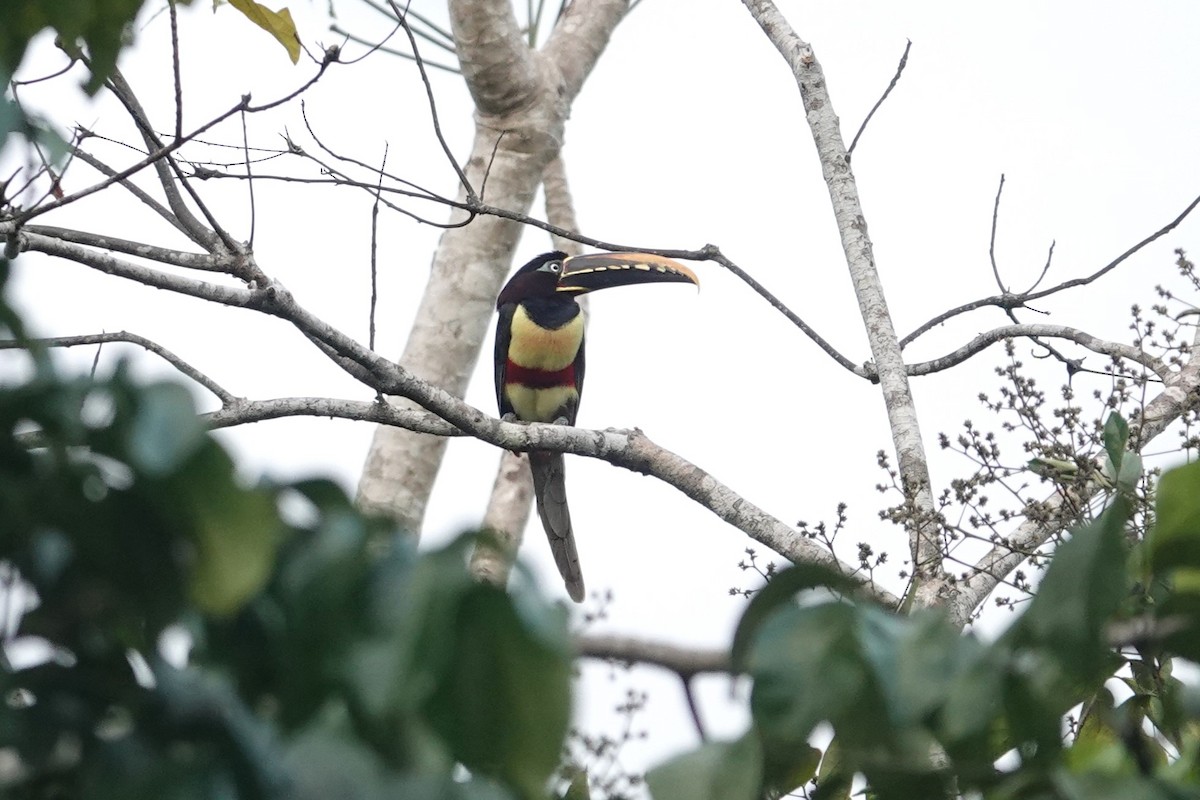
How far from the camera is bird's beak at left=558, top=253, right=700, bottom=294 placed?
240 inches

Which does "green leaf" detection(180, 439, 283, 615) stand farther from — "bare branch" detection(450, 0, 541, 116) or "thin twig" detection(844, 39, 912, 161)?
"bare branch" detection(450, 0, 541, 116)

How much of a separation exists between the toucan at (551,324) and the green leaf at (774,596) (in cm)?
541

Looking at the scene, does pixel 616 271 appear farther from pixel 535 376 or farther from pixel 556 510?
pixel 556 510

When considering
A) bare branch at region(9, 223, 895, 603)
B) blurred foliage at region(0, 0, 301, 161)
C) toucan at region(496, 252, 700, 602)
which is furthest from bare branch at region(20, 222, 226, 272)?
toucan at region(496, 252, 700, 602)

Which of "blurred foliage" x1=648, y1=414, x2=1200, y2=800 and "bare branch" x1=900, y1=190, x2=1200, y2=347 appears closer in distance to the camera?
"blurred foliage" x1=648, y1=414, x2=1200, y2=800

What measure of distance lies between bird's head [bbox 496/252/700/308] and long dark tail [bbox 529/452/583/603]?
0.88 m

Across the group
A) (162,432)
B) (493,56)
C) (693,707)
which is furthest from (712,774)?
(493,56)

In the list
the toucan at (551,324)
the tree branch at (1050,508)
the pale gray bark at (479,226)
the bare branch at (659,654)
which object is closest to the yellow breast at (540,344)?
the toucan at (551,324)

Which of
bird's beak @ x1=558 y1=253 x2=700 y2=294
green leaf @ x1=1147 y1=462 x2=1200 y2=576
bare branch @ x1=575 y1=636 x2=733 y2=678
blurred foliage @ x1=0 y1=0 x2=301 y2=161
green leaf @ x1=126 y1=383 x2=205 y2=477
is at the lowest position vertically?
bare branch @ x1=575 y1=636 x2=733 y2=678

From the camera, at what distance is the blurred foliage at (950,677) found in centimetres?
66

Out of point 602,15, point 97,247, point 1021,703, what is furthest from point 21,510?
point 602,15

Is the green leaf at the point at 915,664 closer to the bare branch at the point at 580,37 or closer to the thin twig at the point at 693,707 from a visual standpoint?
the thin twig at the point at 693,707

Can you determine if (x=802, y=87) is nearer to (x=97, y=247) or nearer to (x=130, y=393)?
(x=97, y=247)

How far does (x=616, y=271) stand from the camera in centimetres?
624
